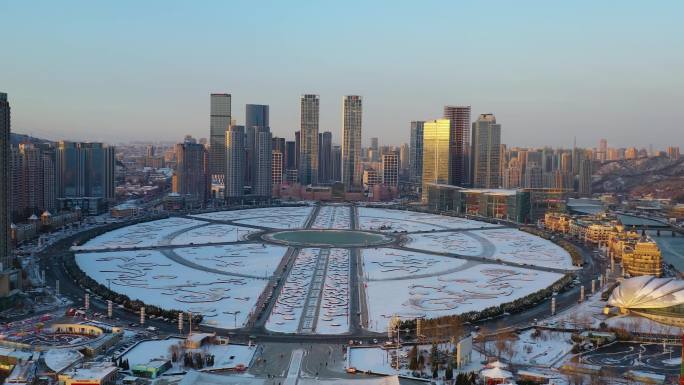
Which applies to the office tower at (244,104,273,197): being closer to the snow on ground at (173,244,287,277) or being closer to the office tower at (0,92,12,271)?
the snow on ground at (173,244,287,277)

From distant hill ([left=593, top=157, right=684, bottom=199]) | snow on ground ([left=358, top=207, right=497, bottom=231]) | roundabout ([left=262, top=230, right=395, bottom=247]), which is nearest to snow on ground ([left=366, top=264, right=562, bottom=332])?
roundabout ([left=262, top=230, right=395, bottom=247])

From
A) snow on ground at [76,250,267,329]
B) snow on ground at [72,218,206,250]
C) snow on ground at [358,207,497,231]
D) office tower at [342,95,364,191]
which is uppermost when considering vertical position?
office tower at [342,95,364,191]

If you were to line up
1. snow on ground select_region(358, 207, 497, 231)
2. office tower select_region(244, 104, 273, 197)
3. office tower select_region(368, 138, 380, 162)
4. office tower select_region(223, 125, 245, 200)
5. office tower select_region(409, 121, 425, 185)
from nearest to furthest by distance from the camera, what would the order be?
1. snow on ground select_region(358, 207, 497, 231)
2. office tower select_region(223, 125, 245, 200)
3. office tower select_region(244, 104, 273, 197)
4. office tower select_region(409, 121, 425, 185)
5. office tower select_region(368, 138, 380, 162)

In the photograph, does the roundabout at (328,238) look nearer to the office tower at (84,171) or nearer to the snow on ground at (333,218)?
the snow on ground at (333,218)

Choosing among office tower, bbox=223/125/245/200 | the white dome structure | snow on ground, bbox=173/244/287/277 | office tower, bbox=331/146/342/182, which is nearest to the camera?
the white dome structure

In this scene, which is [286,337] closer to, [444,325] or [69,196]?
[444,325]

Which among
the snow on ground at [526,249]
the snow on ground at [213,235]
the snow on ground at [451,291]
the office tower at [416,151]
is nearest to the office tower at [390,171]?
the office tower at [416,151]

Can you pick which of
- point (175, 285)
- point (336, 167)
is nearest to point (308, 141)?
point (336, 167)
